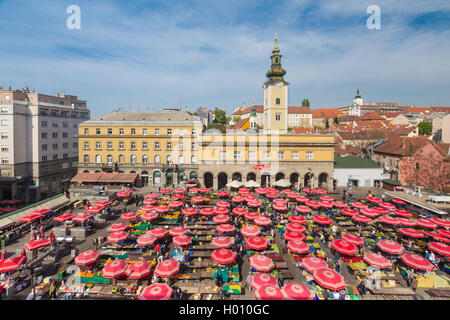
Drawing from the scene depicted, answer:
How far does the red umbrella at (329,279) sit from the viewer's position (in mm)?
14406

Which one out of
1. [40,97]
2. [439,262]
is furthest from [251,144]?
[40,97]

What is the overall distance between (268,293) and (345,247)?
1002 cm

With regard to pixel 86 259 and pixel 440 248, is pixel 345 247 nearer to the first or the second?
pixel 440 248

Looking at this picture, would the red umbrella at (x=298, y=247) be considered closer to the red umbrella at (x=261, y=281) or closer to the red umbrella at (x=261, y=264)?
the red umbrella at (x=261, y=264)

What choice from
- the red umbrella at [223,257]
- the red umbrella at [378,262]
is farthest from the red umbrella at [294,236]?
the red umbrella at [223,257]

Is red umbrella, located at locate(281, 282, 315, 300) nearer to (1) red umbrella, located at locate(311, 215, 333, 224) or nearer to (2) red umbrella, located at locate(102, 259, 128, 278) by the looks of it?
(2) red umbrella, located at locate(102, 259, 128, 278)

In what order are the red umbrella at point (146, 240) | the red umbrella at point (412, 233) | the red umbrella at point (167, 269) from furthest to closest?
the red umbrella at point (412, 233) < the red umbrella at point (146, 240) < the red umbrella at point (167, 269)

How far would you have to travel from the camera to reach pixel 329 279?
14.7 metres

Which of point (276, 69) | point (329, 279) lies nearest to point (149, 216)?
point (329, 279)

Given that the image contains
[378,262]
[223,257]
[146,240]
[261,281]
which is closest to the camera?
[261,281]

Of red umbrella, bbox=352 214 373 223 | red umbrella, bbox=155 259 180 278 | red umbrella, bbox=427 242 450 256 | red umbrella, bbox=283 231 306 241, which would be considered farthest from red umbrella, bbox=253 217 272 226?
red umbrella, bbox=427 242 450 256

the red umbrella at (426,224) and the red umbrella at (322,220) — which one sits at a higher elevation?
the red umbrella at (322,220)

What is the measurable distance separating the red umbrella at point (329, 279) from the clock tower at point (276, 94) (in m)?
38.0
